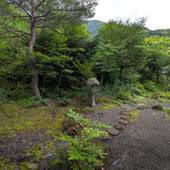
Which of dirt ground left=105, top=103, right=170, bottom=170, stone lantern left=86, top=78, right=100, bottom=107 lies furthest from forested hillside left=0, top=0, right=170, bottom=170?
dirt ground left=105, top=103, right=170, bottom=170

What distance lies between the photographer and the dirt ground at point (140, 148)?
3372 mm

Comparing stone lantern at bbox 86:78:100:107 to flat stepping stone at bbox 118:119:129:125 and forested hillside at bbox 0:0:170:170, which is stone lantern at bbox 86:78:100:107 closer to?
forested hillside at bbox 0:0:170:170

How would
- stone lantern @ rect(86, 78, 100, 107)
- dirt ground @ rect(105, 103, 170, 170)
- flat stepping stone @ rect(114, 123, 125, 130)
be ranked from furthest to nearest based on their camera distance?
1. stone lantern @ rect(86, 78, 100, 107)
2. flat stepping stone @ rect(114, 123, 125, 130)
3. dirt ground @ rect(105, 103, 170, 170)

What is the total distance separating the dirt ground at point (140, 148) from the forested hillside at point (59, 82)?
0.22m

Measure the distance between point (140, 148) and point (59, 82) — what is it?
5227 mm

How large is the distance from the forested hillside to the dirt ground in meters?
0.22

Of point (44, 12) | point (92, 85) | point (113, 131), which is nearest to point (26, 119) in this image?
point (113, 131)

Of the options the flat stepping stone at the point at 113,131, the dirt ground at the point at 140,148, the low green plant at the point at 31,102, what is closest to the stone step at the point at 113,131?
the flat stepping stone at the point at 113,131

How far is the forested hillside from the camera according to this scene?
11.7 ft

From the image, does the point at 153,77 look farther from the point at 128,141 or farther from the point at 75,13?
the point at 128,141

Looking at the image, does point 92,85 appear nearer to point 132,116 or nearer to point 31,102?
point 132,116

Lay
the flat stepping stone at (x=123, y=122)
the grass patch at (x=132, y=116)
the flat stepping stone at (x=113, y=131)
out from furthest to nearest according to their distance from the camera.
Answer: the grass patch at (x=132, y=116)
the flat stepping stone at (x=123, y=122)
the flat stepping stone at (x=113, y=131)

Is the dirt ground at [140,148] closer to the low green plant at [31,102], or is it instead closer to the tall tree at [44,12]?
the low green plant at [31,102]

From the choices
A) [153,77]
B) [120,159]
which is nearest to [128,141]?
[120,159]
